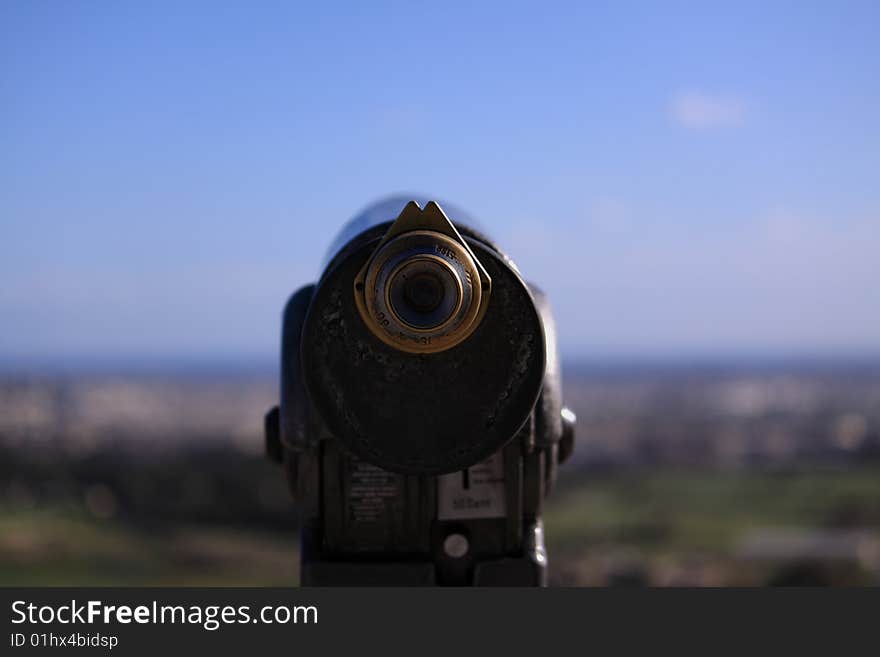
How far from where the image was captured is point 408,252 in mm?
4043

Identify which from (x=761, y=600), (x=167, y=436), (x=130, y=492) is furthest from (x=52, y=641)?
(x=167, y=436)

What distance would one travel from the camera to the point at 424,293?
4082mm

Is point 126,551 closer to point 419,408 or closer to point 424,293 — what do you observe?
point 419,408

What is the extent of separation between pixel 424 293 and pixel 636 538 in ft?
128

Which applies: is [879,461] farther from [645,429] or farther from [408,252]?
[408,252]

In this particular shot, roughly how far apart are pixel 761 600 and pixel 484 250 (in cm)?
206

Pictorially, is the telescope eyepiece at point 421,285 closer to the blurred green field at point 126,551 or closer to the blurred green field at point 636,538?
the blurred green field at point 636,538

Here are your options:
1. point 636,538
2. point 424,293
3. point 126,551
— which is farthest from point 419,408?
point 636,538

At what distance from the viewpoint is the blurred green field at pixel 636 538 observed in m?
30.6

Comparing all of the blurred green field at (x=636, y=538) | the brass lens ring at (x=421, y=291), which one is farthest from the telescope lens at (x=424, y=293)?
the blurred green field at (x=636, y=538)

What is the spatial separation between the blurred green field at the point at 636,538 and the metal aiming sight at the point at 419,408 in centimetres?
1424

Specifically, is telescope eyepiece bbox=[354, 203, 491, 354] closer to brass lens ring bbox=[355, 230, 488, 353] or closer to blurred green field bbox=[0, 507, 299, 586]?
brass lens ring bbox=[355, 230, 488, 353]

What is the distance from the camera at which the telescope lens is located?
4008mm

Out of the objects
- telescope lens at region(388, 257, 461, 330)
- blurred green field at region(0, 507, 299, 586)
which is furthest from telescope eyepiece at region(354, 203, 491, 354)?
blurred green field at region(0, 507, 299, 586)
